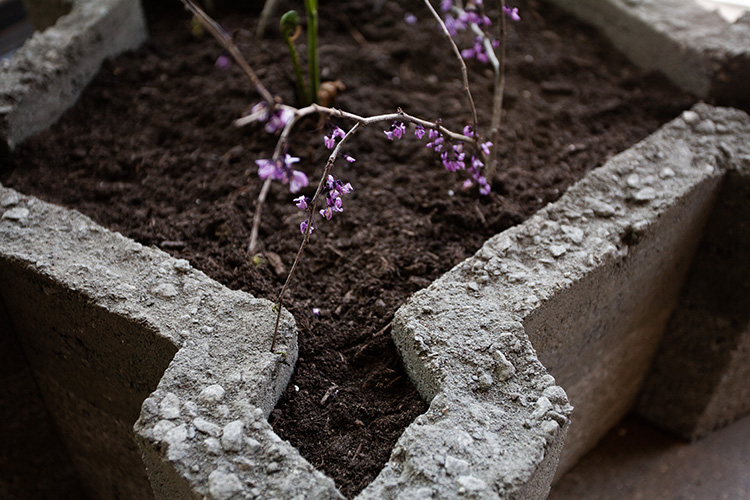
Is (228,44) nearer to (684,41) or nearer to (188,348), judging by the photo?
(188,348)

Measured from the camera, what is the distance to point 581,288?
1.60 m

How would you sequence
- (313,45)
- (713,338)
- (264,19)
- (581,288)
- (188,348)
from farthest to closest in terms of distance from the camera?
1. (264,19)
2. (713,338)
3. (313,45)
4. (581,288)
5. (188,348)

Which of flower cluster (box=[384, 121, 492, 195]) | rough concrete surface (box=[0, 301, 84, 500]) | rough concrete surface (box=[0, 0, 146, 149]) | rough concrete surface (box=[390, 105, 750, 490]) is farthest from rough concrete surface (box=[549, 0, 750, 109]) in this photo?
rough concrete surface (box=[0, 301, 84, 500])

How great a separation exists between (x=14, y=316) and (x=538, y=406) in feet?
4.16

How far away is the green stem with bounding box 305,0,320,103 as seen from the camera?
1.85 metres

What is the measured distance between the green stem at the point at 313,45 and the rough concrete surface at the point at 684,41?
41.3 inches

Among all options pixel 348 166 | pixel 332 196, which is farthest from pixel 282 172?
pixel 348 166

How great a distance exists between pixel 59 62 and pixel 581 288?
61.8 inches

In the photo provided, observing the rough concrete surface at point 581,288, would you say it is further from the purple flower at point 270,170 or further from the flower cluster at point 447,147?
the purple flower at point 270,170

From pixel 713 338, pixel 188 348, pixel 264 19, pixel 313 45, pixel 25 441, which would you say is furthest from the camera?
pixel 264 19

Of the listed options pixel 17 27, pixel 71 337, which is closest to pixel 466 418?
pixel 71 337

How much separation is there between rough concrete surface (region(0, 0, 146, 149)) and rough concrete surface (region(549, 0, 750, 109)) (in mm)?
1539

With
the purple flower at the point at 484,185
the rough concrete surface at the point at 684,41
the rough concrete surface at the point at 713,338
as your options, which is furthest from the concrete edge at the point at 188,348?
the rough concrete surface at the point at 684,41

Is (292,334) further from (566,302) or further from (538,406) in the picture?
(566,302)
